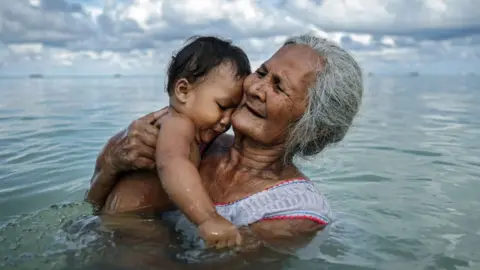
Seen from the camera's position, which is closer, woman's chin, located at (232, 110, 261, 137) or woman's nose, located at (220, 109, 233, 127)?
woman's chin, located at (232, 110, 261, 137)

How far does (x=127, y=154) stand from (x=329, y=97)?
1.37 meters

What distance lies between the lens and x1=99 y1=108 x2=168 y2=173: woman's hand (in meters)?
3.40

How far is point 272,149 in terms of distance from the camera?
3588 millimetres

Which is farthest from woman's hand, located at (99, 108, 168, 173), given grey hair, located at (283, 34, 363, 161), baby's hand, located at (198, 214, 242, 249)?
grey hair, located at (283, 34, 363, 161)

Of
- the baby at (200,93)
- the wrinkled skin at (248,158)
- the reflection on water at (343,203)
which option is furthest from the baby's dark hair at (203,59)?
the reflection on water at (343,203)

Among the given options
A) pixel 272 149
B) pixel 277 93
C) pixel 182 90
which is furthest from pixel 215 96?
pixel 272 149

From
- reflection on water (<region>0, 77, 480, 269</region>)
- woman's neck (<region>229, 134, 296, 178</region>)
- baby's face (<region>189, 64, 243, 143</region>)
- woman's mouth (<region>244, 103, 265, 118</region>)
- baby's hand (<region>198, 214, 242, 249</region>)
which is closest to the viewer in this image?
baby's hand (<region>198, 214, 242, 249</region>)

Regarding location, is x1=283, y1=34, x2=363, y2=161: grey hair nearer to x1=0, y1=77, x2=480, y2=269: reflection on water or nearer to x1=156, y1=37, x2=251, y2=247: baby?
x1=156, y1=37, x2=251, y2=247: baby

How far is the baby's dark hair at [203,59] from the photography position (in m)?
3.43

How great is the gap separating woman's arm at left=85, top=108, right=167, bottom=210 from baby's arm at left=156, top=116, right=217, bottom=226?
9.3 inches

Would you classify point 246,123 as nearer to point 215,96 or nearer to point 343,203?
point 215,96

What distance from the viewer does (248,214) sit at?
11.0 feet

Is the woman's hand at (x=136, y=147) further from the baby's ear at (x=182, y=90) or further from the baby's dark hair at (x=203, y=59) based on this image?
the baby's dark hair at (x=203, y=59)

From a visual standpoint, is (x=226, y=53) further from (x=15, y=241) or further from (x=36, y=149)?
(x=36, y=149)
